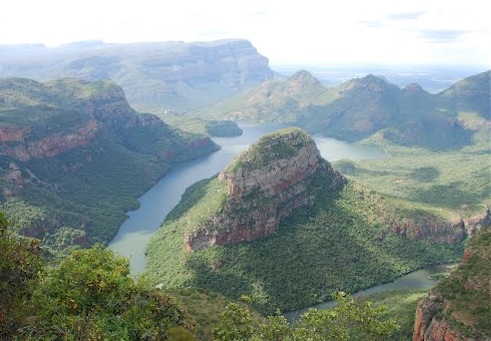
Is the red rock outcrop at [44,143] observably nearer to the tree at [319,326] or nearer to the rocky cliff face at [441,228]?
the rocky cliff face at [441,228]

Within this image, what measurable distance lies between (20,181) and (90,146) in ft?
128

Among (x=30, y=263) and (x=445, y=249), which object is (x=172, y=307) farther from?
(x=445, y=249)

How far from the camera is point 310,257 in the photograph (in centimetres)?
8231

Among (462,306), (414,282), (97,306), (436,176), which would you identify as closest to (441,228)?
(414,282)

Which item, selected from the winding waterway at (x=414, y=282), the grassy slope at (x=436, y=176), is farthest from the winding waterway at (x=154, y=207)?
the grassy slope at (x=436, y=176)

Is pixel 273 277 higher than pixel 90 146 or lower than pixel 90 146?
lower

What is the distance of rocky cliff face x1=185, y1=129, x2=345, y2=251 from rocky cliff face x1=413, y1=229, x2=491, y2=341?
42534mm

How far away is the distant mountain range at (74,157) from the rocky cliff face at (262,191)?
103 feet

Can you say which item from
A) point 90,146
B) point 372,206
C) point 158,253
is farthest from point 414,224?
point 90,146

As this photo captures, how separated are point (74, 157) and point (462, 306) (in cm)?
11307

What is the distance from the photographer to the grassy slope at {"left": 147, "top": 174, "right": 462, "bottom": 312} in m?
76.2

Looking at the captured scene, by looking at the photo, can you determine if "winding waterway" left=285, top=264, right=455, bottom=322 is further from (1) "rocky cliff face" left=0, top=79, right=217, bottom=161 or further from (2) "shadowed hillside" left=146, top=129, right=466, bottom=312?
(1) "rocky cliff face" left=0, top=79, right=217, bottom=161

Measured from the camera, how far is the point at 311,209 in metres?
91.4

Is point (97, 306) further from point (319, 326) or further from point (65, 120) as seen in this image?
point (65, 120)
